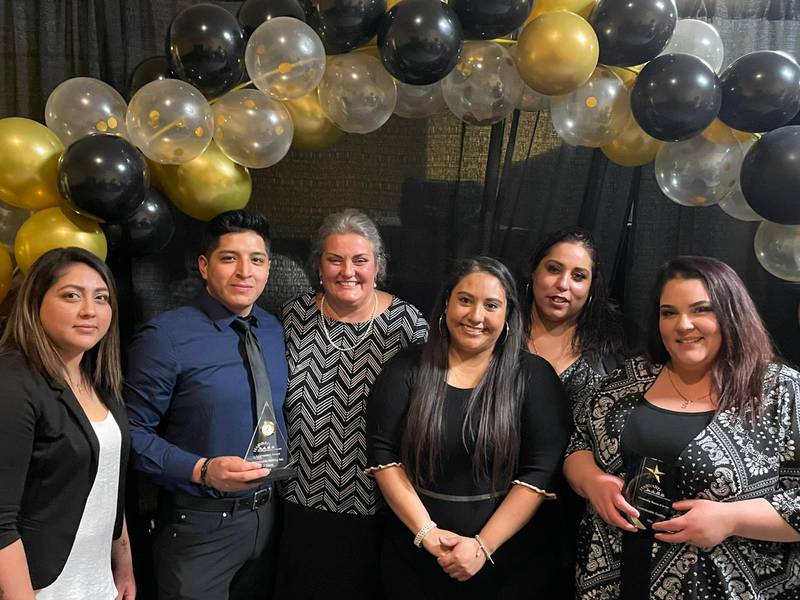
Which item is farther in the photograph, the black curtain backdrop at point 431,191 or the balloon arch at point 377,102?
the black curtain backdrop at point 431,191

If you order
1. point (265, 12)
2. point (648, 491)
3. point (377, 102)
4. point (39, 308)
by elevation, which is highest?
point (265, 12)

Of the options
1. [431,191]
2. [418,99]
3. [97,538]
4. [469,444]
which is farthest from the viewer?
[431,191]

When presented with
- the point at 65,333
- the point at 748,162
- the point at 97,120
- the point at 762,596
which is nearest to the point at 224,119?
the point at 97,120

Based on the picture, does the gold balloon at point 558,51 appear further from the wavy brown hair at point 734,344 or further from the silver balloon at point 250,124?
the silver balloon at point 250,124

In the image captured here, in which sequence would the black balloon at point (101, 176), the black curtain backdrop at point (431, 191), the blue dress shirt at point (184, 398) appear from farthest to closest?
the black curtain backdrop at point (431, 191)
the blue dress shirt at point (184, 398)
the black balloon at point (101, 176)

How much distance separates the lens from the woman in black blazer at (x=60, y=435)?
154cm

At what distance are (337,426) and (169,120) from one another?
0.97m

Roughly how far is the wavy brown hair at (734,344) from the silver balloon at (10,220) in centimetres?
184

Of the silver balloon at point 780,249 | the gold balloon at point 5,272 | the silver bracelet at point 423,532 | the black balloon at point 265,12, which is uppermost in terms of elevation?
the black balloon at point 265,12

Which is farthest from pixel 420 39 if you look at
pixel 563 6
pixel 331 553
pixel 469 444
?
pixel 331 553

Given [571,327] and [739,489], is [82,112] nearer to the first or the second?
[571,327]

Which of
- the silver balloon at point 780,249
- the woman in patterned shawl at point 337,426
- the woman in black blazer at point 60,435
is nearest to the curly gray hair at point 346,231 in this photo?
the woman in patterned shawl at point 337,426

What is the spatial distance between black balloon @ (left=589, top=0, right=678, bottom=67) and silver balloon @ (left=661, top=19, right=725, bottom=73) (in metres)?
0.17

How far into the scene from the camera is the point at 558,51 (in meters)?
1.84
